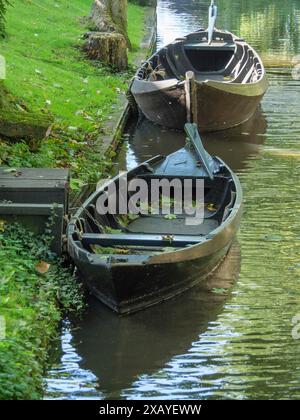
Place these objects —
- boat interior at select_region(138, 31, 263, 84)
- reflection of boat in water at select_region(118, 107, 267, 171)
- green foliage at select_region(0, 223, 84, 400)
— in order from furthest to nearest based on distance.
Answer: boat interior at select_region(138, 31, 263, 84) → reflection of boat in water at select_region(118, 107, 267, 171) → green foliage at select_region(0, 223, 84, 400)

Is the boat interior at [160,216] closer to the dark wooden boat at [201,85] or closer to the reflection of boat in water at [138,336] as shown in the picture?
the reflection of boat in water at [138,336]

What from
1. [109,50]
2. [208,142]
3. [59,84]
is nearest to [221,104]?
[208,142]

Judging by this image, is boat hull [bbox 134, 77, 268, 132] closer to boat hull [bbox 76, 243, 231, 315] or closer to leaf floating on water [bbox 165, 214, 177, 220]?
leaf floating on water [bbox 165, 214, 177, 220]

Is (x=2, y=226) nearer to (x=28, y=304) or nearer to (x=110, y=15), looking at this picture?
(x=28, y=304)

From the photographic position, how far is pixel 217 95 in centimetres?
2034

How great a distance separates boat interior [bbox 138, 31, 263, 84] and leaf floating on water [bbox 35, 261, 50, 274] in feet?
38.9

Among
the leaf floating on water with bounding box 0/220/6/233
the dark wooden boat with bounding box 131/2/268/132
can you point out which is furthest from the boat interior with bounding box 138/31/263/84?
the leaf floating on water with bounding box 0/220/6/233

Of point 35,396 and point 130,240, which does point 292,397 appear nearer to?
point 35,396

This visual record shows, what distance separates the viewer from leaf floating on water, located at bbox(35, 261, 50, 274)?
1118cm

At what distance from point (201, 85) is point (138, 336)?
10.2 meters

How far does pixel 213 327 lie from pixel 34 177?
9.60 ft

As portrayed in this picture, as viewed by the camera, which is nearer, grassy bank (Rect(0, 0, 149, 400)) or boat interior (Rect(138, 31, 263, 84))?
grassy bank (Rect(0, 0, 149, 400))

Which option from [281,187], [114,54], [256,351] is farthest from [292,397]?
[114,54]
